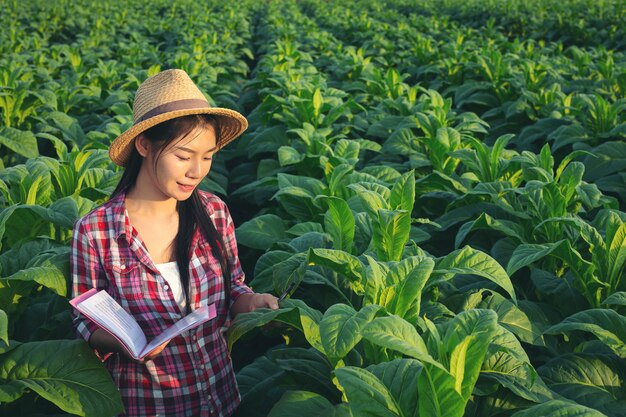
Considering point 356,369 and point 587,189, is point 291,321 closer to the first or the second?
point 356,369

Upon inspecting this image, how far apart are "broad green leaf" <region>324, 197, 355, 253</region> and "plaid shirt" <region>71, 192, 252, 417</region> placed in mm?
542

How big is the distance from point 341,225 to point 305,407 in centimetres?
90

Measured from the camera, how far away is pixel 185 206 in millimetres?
2496

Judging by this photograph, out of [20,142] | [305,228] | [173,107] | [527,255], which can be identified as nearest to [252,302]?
[173,107]

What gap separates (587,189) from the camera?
342cm

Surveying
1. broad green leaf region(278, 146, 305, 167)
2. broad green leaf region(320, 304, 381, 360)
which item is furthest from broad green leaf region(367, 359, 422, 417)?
broad green leaf region(278, 146, 305, 167)

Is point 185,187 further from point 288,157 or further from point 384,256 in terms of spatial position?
point 288,157

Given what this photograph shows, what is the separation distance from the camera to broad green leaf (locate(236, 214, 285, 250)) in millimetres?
3396

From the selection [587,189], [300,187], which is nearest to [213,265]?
[300,187]

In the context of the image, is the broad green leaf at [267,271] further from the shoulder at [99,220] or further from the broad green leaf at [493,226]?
the broad green leaf at [493,226]

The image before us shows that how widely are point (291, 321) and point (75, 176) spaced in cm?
184

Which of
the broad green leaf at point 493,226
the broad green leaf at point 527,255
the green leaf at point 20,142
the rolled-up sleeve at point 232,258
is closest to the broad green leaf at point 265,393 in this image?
the rolled-up sleeve at point 232,258

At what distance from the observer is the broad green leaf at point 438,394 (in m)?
1.70

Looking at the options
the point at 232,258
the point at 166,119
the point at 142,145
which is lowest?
the point at 232,258
